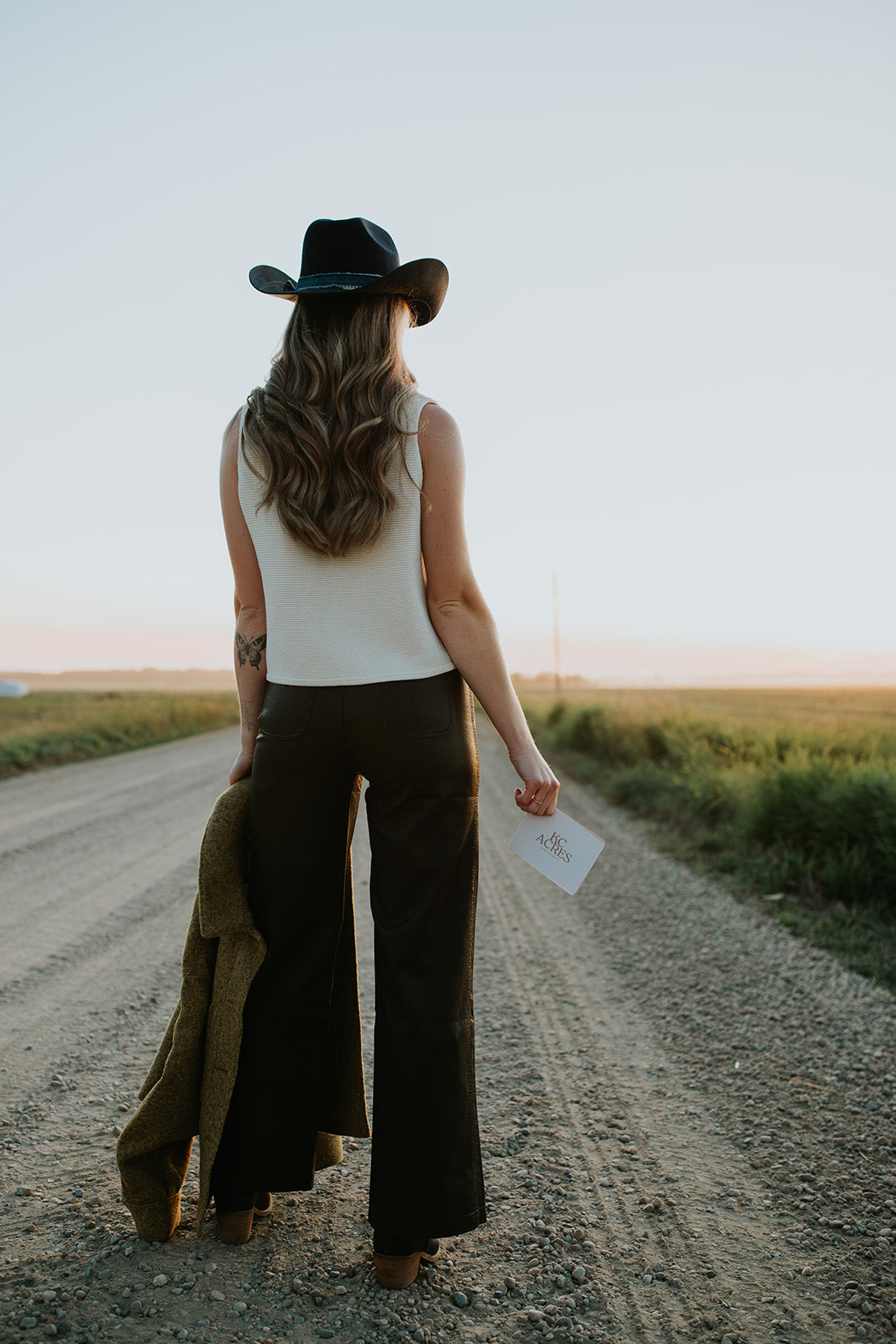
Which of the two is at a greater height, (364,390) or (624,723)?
(364,390)

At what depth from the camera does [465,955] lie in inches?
70.4

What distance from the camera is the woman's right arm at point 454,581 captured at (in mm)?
1711

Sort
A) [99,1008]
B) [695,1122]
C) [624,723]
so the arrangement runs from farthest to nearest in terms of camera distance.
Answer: [624,723] → [99,1008] → [695,1122]

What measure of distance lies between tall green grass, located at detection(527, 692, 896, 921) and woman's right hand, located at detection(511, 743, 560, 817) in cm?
397

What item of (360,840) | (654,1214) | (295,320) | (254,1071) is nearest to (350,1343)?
(254,1071)

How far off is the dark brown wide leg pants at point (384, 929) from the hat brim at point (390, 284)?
82cm

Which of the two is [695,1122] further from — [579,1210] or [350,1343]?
[350,1343]

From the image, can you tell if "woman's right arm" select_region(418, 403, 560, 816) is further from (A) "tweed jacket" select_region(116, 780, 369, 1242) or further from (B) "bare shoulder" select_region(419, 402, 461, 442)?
(A) "tweed jacket" select_region(116, 780, 369, 1242)

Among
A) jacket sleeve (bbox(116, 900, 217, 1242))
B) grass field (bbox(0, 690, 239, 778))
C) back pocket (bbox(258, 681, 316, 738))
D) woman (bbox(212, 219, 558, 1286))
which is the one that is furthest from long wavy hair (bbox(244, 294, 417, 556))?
grass field (bbox(0, 690, 239, 778))

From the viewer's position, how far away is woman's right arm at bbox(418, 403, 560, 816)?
1.71 m

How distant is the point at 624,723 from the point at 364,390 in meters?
12.3

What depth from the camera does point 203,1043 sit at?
1.83m

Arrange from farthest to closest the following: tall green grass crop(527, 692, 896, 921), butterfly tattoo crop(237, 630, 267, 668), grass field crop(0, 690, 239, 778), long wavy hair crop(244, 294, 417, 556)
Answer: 1. grass field crop(0, 690, 239, 778)
2. tall green grass crop(527, 692, 896, 921)
3. butterfly tattoo crop(237, 630, 267, 668)
4. long wavy hair crop(244, 294, 417, 556)

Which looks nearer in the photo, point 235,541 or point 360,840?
point 235,541
